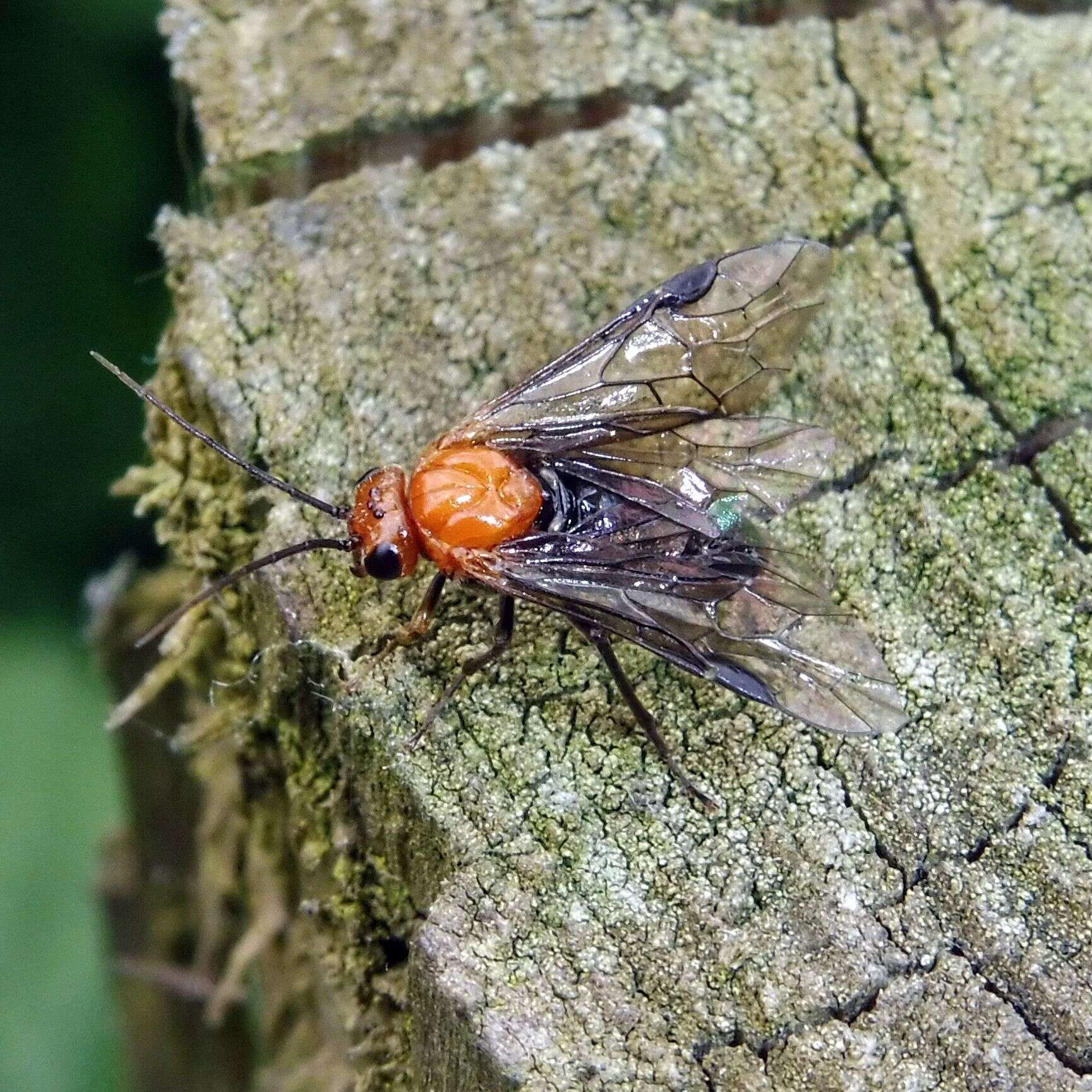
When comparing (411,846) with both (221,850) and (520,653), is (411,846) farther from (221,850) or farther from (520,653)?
(221,850)

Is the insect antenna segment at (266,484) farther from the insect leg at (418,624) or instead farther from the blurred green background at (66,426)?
the blurred green background at (66,426)

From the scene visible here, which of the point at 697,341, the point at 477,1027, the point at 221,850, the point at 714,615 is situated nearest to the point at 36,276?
the point at 221,850

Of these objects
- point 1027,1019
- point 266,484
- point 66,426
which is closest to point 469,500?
point 266,484

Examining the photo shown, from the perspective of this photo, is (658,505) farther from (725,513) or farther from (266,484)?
(266,484)

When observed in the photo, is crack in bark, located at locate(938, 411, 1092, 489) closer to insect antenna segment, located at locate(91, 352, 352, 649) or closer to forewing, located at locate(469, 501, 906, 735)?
forewing, located at locate(469, 501, 906, 735)

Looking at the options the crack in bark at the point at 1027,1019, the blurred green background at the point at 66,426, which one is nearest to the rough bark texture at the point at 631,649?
the crack in bark at the point at 1027,1019

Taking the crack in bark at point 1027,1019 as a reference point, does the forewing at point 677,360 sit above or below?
above
